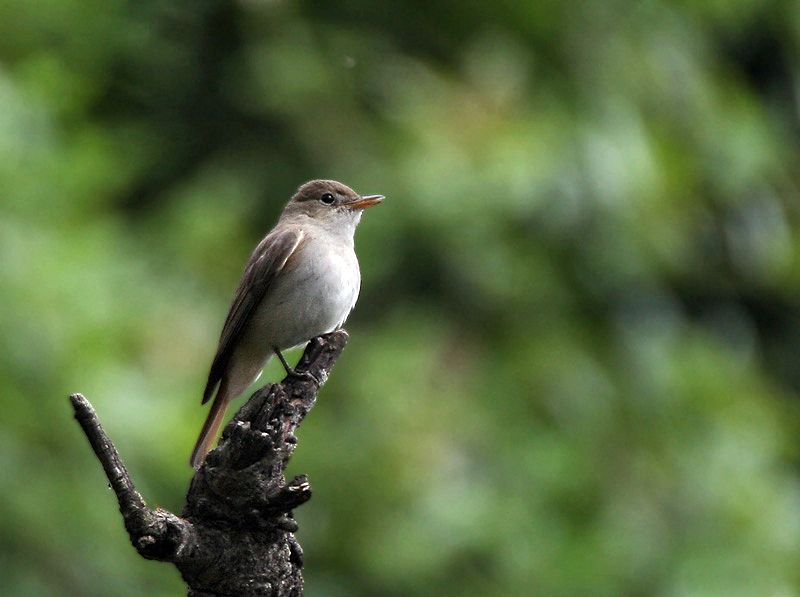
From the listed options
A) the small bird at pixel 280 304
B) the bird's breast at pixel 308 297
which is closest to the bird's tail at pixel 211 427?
the small bird at pixel 280 304

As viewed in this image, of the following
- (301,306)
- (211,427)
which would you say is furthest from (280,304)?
(211,427)

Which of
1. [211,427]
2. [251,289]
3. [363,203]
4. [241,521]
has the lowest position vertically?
[241,521]

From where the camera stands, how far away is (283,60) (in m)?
9.06

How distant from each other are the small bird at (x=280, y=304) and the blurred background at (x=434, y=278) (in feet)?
3.52

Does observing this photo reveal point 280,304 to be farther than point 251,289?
No

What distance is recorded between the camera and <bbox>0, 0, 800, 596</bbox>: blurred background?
682cm

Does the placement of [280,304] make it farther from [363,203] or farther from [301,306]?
[363,203]

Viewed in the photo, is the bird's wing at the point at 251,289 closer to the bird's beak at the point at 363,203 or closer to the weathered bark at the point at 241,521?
the bird's beak at the point at 363,203

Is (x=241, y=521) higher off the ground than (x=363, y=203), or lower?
lower

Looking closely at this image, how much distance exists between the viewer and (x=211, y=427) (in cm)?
554

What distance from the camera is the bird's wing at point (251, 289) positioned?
5.52 metres

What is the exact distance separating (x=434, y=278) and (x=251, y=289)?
3.44m

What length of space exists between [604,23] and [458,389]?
2.88 metres

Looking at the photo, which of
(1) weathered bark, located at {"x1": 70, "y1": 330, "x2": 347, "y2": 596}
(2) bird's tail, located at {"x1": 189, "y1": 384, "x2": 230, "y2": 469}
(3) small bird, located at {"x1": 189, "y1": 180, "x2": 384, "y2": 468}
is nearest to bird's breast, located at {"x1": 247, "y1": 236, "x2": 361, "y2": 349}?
(3) small bird, located at {"x1": 189, "y1": 180, "x2": 384, "y2": 468}
